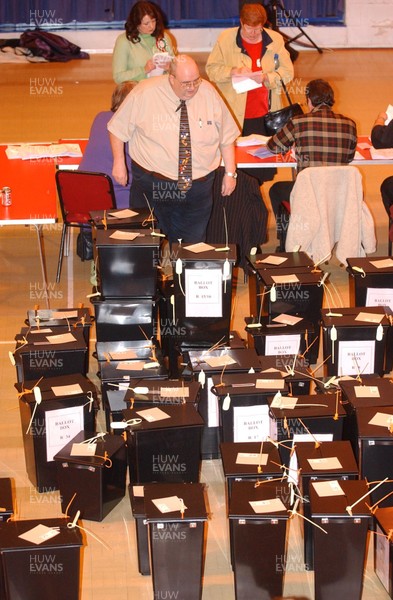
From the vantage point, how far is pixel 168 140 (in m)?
4.86

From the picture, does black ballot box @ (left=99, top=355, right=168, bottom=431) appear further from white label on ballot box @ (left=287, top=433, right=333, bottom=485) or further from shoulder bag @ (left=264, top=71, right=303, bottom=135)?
shoulder bag @ (left=264, top=71, right=303, bottom=135)

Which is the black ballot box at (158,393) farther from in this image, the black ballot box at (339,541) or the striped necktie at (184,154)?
the striped necktie at (184,154)

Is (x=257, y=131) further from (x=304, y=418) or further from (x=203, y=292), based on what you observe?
(x=304, y=418)

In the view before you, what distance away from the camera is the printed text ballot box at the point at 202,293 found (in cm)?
434

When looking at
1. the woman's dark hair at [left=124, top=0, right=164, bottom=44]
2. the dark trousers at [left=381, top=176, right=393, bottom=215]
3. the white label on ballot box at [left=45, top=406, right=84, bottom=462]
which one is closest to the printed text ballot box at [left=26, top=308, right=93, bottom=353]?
the white label on ballot box at [left=45, top=406, right=84, bottom=462]

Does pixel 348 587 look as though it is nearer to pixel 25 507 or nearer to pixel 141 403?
pixel 141 403

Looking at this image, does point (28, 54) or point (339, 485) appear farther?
point (28, 54)

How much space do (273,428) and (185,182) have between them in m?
1.69

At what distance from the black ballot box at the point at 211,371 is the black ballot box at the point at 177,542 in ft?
2.76

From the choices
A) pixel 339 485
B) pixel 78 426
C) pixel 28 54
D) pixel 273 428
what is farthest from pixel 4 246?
pixel 28 54

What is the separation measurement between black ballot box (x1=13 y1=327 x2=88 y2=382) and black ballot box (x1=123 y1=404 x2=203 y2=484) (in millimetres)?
555

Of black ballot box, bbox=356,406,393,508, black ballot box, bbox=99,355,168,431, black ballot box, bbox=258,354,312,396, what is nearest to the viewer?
black ballot box, bbox=356,406,393,508

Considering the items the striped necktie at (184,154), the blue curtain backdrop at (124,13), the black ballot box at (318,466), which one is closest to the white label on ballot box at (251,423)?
the black ballot box at (318,466)

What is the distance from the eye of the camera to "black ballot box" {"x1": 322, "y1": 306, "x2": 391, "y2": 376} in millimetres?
4398
